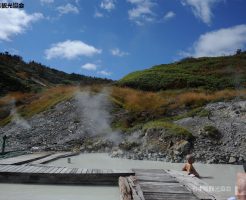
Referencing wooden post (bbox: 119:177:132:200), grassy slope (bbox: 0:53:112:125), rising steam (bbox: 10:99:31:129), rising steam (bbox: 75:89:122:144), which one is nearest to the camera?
wooden post (bbox: 119:177:132:200)

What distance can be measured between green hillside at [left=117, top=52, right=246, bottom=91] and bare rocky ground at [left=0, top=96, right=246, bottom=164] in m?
18.4

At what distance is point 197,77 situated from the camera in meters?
57.5

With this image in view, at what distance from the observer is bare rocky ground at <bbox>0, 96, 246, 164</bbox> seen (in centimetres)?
2508

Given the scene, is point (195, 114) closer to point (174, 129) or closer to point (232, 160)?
point (174, 129)

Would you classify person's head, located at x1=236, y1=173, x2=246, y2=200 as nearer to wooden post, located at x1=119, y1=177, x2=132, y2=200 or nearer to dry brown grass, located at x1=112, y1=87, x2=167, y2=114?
wooden post, located at x1=119, y1=177, x2=132, y2=200

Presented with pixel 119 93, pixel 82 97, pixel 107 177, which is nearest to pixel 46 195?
pixel 107 177

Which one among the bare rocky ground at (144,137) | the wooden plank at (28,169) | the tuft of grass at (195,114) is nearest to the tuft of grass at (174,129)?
the bare rocky ground at (144,137)

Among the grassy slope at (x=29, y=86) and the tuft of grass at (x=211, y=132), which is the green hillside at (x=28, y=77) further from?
the tuft of grass at (x=211, y=132)

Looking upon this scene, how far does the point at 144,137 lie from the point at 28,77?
54866 mm

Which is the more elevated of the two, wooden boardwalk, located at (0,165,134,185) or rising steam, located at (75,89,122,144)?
rising steam, located at (75,89,122,144)

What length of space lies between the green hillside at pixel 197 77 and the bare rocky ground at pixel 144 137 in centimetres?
1838

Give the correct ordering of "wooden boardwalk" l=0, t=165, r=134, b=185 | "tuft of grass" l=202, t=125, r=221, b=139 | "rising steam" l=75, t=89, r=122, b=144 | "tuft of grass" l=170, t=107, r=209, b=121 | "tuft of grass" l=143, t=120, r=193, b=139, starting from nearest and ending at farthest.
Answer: "wooden boardwalk" l=0, t=165, r=134, b=185 → "tuft of grass" l=143, t=120, r=193, b=139 → "tuft of grass" l=202, t=125, r=221, b=139 → "tuft of grass" l=170, t=107, r=209, b=121 → "rising steam" l=75, t=89, r=122, b=144

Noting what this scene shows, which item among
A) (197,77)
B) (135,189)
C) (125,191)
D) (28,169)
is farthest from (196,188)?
(197,77)

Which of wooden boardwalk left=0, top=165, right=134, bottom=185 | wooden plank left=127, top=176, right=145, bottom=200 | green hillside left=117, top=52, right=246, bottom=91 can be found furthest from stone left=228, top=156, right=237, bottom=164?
green hillside left=117, top=52, right=246, bottom=91
